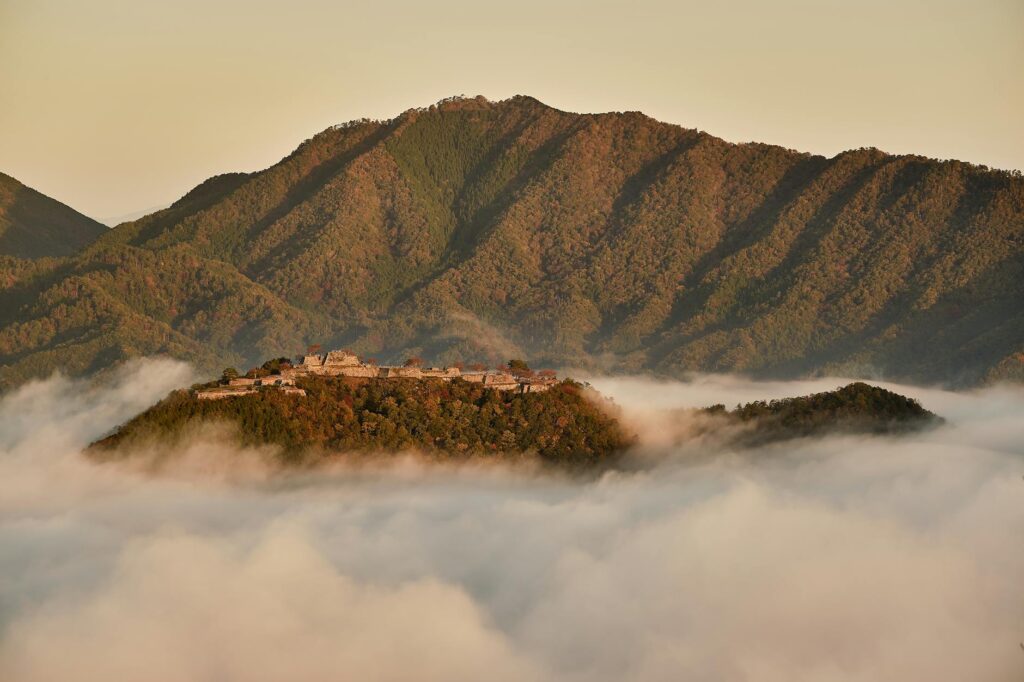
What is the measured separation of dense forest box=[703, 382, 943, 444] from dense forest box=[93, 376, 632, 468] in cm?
1051

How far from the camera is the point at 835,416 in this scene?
17200cm

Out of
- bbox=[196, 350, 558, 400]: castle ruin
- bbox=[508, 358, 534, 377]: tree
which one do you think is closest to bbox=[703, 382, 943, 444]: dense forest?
bbox=[196, 350, 558, 400]: castle ruin

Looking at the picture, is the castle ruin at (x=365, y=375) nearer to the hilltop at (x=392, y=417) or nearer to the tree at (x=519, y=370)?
the hilltop at (x=392, y=417)

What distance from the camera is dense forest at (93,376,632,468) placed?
6068 inches

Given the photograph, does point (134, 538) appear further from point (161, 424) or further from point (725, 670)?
point (725, 670)

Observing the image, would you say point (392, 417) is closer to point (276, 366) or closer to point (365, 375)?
point (365, 375)

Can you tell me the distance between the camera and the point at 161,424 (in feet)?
499

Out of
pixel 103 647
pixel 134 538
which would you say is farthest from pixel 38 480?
pixel 103 647

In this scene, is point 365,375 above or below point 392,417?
above

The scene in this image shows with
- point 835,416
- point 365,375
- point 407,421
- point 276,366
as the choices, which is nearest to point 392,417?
point 407,421

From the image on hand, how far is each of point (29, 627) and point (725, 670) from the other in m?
45.2

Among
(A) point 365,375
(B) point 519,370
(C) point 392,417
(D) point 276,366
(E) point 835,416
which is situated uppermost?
(D) point 276,366

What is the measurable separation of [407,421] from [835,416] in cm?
3423

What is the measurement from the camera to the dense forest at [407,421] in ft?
506
